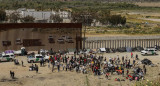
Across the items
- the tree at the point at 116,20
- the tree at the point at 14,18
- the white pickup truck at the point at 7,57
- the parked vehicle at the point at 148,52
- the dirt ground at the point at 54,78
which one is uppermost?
the tree at the point at 14,18

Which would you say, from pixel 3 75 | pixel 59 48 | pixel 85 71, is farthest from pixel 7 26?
pixel 85 71

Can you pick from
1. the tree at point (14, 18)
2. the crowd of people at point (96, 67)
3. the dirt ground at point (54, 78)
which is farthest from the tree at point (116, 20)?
the dirt ground at point (54, 78)

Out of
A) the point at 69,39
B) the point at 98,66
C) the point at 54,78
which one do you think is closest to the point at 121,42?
the point at 69,39

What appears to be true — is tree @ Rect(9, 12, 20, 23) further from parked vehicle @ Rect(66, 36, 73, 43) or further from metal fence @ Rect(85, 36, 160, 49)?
parked vehicle @ Rect(66, 36, 73, 43)

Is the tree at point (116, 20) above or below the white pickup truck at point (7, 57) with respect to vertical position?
above

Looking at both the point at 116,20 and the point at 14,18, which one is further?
the point at 116,20

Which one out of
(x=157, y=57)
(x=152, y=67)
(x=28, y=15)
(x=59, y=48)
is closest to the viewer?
(x=152, y=67)

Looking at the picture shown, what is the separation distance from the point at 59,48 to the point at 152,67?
12.4m

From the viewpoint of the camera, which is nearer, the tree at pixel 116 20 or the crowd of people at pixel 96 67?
the crowd of people at pixel 96 67

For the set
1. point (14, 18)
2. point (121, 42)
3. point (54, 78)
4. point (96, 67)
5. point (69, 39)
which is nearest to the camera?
point (54, 78)

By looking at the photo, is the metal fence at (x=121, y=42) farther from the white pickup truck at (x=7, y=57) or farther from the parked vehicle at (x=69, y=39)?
the white pickup truck at (x=7, y=57)

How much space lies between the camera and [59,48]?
36.8 m

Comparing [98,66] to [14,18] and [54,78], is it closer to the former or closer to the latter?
[54,78]

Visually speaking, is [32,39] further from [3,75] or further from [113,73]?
[113,73]
